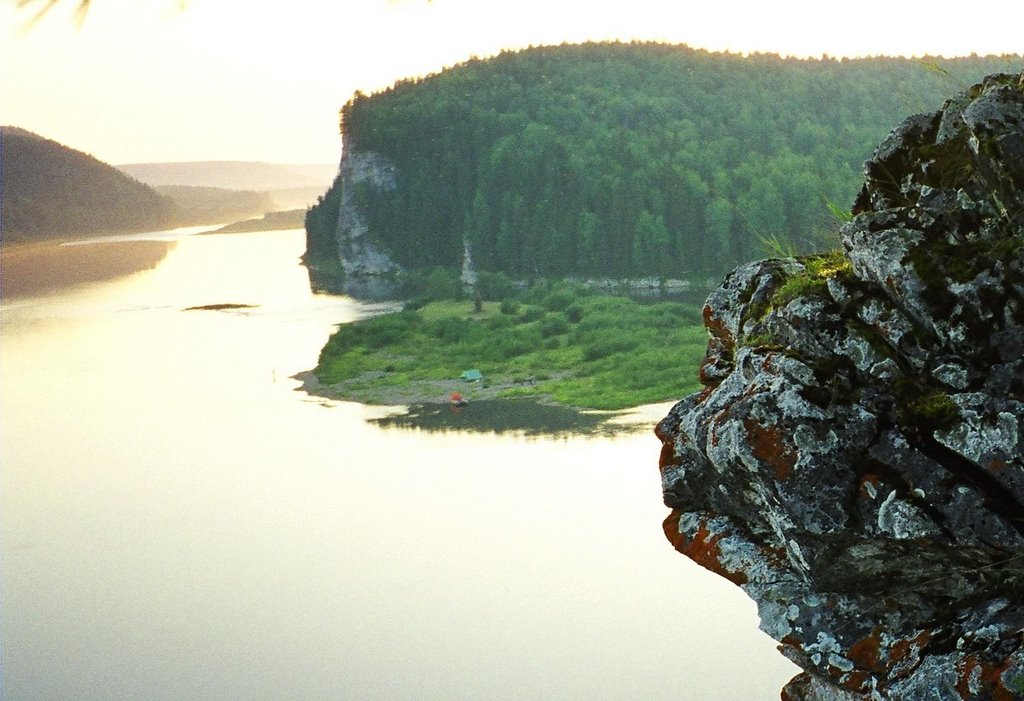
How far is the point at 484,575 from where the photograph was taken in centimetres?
A: 5600

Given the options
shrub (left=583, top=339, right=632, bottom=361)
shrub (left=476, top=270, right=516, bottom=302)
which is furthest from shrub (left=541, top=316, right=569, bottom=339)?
shrub (left=476, top=270, right=516, bottom=302)

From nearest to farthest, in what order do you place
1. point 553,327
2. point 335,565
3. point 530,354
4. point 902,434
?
point 902,434 < point 335,565 < point 530,354 < point 553,327

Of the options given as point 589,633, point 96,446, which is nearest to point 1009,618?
point 589,633

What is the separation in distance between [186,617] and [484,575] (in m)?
12.0

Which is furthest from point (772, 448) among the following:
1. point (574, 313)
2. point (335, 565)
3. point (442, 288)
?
point (442, 288)

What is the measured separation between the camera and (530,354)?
105 meters

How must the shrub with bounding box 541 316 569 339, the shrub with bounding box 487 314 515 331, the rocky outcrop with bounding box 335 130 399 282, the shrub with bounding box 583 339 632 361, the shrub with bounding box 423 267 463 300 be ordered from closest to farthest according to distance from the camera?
the shrub with bounding box 583 339 632 361 → the shrub with bounding box 541 316 569 339 → the shrub with bounding box 487 314 515 331 → the shrub with bounding box 423 267 463 300 → the rocky outcrop with bounding box 335 130 399 282

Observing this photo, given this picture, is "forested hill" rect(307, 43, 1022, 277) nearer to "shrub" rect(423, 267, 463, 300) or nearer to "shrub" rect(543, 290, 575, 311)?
"shrub" rect(423, 267, 463, 300)

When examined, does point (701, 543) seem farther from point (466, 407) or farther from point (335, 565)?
point (466, 407)

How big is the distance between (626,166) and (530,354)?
207 feet

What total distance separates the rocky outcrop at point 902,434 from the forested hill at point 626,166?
4893 inches

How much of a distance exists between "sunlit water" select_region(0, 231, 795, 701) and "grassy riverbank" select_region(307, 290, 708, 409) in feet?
23.0

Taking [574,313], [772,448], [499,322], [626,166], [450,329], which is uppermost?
[626,166]

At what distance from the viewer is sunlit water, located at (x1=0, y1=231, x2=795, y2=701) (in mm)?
47125
